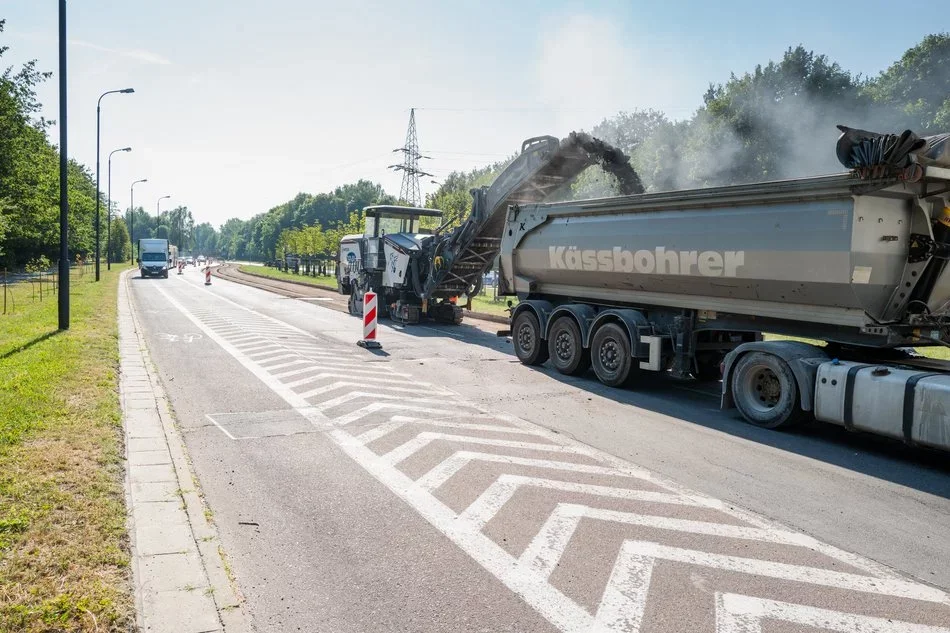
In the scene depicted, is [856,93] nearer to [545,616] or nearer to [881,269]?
[881,269]

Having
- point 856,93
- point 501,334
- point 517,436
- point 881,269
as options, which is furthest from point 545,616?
point 856,93

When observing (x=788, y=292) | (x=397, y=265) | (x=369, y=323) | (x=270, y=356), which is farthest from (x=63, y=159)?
(x=788, y=292)

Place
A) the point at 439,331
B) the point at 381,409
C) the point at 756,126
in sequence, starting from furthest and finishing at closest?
the point at 756,126 → the point at 439,331 → the point at 381,409

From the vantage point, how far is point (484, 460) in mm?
6559

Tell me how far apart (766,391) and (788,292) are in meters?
1.26

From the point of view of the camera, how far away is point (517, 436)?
7488 mm

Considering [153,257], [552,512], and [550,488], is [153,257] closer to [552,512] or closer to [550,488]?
[550,488]

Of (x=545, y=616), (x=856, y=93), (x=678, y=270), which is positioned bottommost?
(x=545, y=616)

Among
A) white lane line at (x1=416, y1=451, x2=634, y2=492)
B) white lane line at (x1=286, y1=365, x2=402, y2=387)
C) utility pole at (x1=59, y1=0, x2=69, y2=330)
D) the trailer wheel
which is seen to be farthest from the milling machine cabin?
white lane line at (x1=416, y1=451, x2=634, y2=492)

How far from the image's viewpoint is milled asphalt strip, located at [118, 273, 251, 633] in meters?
3.60

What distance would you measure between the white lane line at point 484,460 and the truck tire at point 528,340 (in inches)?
231

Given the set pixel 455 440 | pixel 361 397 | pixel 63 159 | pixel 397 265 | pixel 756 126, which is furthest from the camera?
pixel 756 126

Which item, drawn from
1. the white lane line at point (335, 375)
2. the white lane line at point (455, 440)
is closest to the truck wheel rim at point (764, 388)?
the white lane line at point (455, 440)

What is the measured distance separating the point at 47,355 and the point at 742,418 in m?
10.7
